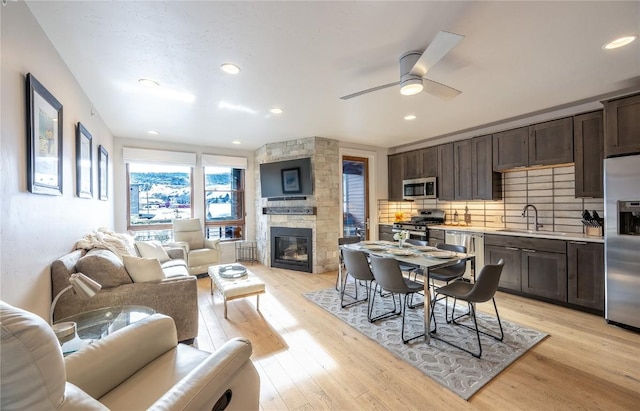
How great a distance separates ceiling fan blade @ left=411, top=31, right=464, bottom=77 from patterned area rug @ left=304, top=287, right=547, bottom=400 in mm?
2292

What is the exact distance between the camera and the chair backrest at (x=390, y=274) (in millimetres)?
2592

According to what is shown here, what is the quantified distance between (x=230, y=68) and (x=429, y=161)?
3984 mm

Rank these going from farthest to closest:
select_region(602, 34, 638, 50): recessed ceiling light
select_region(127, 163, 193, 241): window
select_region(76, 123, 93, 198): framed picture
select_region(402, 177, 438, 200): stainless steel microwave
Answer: select_region(127, 163, 193, 241): window → select_region(402, 177, 438, 200): stainless steel microwave → select_region(76, 123, 93, 198): framed picture → select_region(602, 34, 638, 50): recessed ceiling light

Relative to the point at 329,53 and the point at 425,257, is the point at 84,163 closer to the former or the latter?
the point at 329,53

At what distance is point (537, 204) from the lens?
3990 millimetres

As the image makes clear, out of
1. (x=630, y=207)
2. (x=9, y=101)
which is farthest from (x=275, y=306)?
(x=630, y=207)

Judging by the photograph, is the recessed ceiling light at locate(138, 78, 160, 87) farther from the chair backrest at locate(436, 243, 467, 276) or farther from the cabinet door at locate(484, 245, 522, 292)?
the cabinet door at locate(484, 245, 522, 292)

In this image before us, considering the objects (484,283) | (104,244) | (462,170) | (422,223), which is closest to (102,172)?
(104,244)

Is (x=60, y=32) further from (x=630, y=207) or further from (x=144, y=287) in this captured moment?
(x=630, y=207)

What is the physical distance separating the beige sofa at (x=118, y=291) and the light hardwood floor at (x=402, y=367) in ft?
1.26

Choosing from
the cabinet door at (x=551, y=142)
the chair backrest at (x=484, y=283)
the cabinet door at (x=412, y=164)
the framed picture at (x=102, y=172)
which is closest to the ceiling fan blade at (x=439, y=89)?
the chair backrest at (x=484, y=283)

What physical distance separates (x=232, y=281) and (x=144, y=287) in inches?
39.5

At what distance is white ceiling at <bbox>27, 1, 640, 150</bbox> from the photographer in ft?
5.67

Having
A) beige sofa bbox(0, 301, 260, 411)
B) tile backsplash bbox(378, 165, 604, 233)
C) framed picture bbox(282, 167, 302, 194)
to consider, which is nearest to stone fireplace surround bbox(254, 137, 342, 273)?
framed picture bbox(282, 167, 302, 194)
